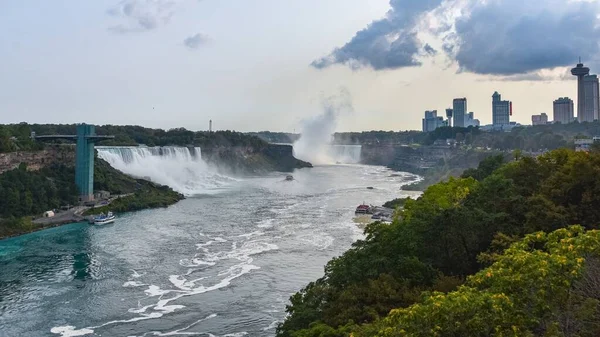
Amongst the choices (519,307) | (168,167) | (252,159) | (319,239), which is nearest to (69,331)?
(519,307)

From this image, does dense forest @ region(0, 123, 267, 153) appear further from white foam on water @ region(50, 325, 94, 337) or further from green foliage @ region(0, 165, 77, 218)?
white foam on water @ region(50, 325, 94, 337)

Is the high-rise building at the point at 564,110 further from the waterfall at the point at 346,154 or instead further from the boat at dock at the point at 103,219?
the boat at dock at the point at 103,219

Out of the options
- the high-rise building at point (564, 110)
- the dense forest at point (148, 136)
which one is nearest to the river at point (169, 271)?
the dense forest at point (148, 136)

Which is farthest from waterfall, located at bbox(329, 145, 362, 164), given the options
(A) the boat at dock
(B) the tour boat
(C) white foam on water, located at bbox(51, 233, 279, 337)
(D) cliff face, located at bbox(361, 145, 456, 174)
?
(C) white foam on water, located at bbox(51, 233, 279, 337)

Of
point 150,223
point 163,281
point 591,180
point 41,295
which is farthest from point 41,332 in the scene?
point 150,223

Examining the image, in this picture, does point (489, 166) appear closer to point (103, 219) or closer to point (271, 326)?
point (271, 326)

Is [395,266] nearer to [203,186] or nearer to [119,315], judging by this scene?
[119,315]

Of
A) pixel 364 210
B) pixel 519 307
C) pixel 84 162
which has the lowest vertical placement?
pixel 364 210
